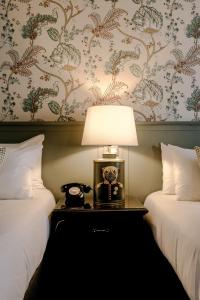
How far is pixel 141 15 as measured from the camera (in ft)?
7.90

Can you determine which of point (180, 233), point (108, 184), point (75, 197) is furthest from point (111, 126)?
point (180, 233)

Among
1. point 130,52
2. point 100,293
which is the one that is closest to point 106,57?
point 130,52

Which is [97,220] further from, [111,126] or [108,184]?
[111,126]

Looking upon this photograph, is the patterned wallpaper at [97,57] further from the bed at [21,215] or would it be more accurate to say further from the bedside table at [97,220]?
the bedside table at [97,220]

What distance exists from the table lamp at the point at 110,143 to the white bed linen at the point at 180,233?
0.83 ft

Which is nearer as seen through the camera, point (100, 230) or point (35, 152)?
point (100, 230)

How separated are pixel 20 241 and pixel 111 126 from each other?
101 cm

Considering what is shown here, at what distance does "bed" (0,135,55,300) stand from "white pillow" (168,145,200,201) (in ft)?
2.77

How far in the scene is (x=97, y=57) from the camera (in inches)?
94.7

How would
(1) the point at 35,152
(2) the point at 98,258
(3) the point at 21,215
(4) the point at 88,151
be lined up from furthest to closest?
1. (4) the point at 88,151
2. (1) the point at 35,152
3. (2) the point at 98,258
4. (3) the point at 21,215

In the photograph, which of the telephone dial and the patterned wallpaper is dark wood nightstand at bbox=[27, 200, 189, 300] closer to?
the telephone dial

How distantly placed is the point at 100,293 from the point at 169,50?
5.87 ft

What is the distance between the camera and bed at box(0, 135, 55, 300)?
107 cm

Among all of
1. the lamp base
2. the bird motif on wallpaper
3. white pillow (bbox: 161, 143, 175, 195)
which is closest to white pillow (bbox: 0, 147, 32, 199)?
the lamp base
